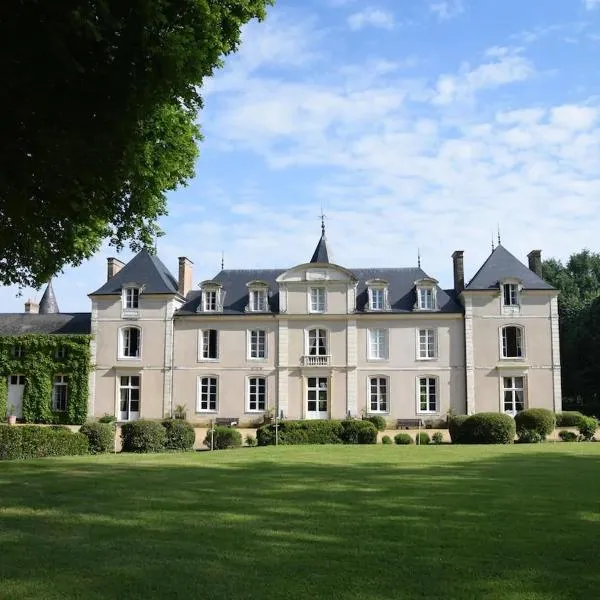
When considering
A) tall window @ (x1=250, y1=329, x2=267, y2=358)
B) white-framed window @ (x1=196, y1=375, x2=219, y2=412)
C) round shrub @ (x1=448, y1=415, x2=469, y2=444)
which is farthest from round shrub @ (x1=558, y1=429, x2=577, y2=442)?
white-framed window @ (x1=196, y1=375, x2=219, y2=412)

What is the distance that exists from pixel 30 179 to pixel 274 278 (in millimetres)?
24607

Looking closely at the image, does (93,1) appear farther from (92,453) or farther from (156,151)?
(92,453)

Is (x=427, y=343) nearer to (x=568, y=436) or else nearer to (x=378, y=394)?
(x=378, y=394)

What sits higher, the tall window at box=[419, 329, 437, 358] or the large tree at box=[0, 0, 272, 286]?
the large tree at box=[0, 0, 272, 286]

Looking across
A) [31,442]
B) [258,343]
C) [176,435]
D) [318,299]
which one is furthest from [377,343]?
[31,442]

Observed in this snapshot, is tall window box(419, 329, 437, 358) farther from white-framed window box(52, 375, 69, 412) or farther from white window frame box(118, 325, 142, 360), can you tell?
white-framed window box(52, 375, 69, 412)

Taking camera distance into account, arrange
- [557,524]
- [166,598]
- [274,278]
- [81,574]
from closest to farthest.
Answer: [166,598] → [81,574] → [557,524] → [274,278]

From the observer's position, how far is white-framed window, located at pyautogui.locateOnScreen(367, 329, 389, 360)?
30.6 m

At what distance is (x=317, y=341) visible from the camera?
101 ft

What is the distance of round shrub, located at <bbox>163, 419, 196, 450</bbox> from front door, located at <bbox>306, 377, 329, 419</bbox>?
11393 millimetres

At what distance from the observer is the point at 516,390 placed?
97.8 feet

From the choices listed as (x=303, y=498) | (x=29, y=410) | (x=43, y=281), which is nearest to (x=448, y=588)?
(x=303, y=498)

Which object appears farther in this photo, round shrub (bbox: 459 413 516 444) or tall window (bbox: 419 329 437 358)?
tall window (bbox: 419 329 437 358)

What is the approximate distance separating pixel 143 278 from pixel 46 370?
19.8 ft
